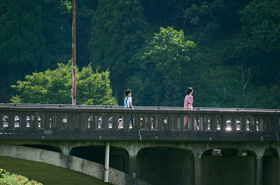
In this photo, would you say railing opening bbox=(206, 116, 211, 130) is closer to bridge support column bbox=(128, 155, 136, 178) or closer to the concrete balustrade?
the concrete balustrade

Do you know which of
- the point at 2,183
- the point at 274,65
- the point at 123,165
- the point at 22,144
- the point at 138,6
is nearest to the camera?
the point at 22,144

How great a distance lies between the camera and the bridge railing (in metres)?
29.8

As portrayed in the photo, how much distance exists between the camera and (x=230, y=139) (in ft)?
105

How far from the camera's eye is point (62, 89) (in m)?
76.8

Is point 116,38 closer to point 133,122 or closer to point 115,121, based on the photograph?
point 133,122

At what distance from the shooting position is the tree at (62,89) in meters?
75.2

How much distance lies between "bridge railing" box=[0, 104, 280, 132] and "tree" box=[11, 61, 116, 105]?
41583mm

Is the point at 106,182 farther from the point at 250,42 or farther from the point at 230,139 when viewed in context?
the point at 250,42

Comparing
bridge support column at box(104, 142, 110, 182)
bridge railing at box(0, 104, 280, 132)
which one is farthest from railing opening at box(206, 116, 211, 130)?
bridge support column at box(104, 142, 110, 182)

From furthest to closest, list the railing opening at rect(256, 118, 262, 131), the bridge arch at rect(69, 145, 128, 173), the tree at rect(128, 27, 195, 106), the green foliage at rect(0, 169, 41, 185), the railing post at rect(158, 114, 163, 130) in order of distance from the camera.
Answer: the tree at rect(128, 27, 195, 106), the green foliage at rect(0, 169, 41, 185), the railing opening at rect(256, 118, 262, 131), the bridge arch at rect(69, 145, 128, 173), the railing post at rect(158, 114, 163, 130)

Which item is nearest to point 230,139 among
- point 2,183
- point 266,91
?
point 2,183

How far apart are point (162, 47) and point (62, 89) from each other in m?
13.0

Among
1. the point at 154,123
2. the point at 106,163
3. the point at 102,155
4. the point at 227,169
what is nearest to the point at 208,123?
the point at 154,123

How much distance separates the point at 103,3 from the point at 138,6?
12.5 ft
